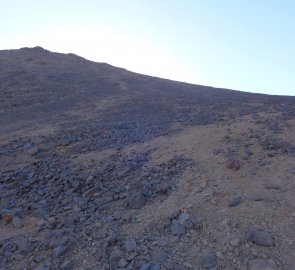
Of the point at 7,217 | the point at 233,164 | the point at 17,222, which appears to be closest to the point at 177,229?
the point at 233,164

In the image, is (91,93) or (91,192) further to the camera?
(91,93)

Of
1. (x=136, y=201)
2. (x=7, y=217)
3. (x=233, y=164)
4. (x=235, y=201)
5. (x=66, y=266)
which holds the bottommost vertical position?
(x=7, y=217)

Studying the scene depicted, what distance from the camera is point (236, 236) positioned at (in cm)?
478

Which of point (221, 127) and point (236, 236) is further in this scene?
point (221, 127)

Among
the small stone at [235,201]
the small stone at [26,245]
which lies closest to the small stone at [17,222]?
the small stone at [26,245]

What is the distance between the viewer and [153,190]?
622cm

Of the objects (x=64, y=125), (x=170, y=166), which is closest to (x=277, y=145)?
(x=170, y=166)

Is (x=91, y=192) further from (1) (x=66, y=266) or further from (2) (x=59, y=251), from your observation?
(1) (x=66, y=266)

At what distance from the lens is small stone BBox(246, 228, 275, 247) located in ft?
15.1

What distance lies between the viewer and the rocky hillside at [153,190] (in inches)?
187

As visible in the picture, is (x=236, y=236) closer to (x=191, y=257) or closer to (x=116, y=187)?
(x=191, y=257)

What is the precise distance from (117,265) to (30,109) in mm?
10460

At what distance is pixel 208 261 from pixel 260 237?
647 mm

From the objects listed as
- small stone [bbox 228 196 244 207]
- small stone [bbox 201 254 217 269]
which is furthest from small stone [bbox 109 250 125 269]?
small stone [bbox 228 196 244 207]
